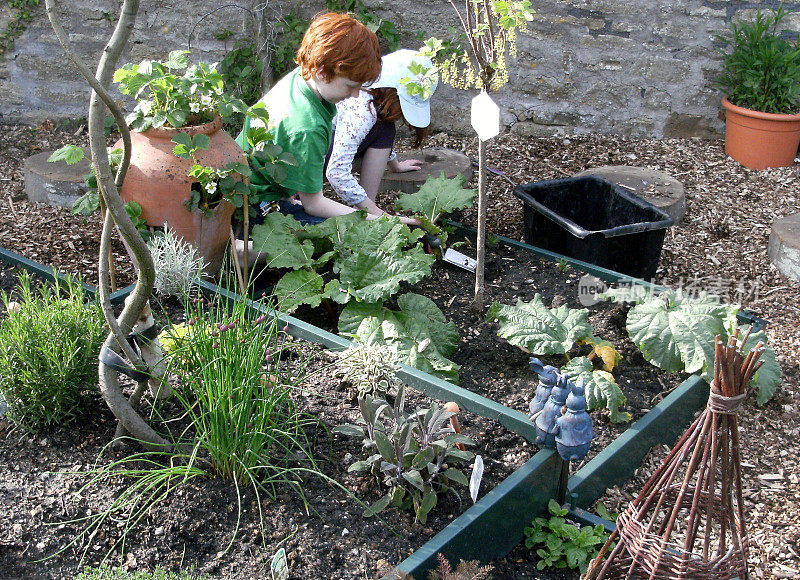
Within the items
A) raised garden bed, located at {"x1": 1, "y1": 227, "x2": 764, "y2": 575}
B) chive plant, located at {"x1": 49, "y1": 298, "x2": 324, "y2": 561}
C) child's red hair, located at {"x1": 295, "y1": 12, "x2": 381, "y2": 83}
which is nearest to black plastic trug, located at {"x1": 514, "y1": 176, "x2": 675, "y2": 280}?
raised garden bed, located at {"x1": 1, "y1": 227, "x2": 764, "y2": 575}

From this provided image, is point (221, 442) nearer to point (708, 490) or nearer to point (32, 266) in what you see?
point (708, 490)

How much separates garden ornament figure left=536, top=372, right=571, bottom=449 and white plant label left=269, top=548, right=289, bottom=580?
804 mm

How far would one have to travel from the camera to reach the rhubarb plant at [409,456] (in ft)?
6.31

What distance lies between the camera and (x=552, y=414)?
2.08m

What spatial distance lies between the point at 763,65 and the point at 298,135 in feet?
10.3

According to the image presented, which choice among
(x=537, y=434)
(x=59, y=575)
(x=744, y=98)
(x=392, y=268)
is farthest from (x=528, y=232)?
(x=59, y=575)

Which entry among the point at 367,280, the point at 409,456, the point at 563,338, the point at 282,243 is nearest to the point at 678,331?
the point at 563,338

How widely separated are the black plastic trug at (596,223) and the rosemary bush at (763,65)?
5.38 ft

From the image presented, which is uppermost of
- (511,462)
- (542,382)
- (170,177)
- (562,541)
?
(170,177)

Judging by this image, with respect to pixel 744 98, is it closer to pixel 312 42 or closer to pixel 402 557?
pixel 312 42

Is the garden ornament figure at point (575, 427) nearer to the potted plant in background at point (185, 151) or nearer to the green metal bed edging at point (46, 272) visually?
the potted plant in background at point (185, 151)

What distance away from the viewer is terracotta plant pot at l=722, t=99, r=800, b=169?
4699mm

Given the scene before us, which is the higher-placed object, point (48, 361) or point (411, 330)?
point (48, 361)

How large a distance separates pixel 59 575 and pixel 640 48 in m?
4.52
